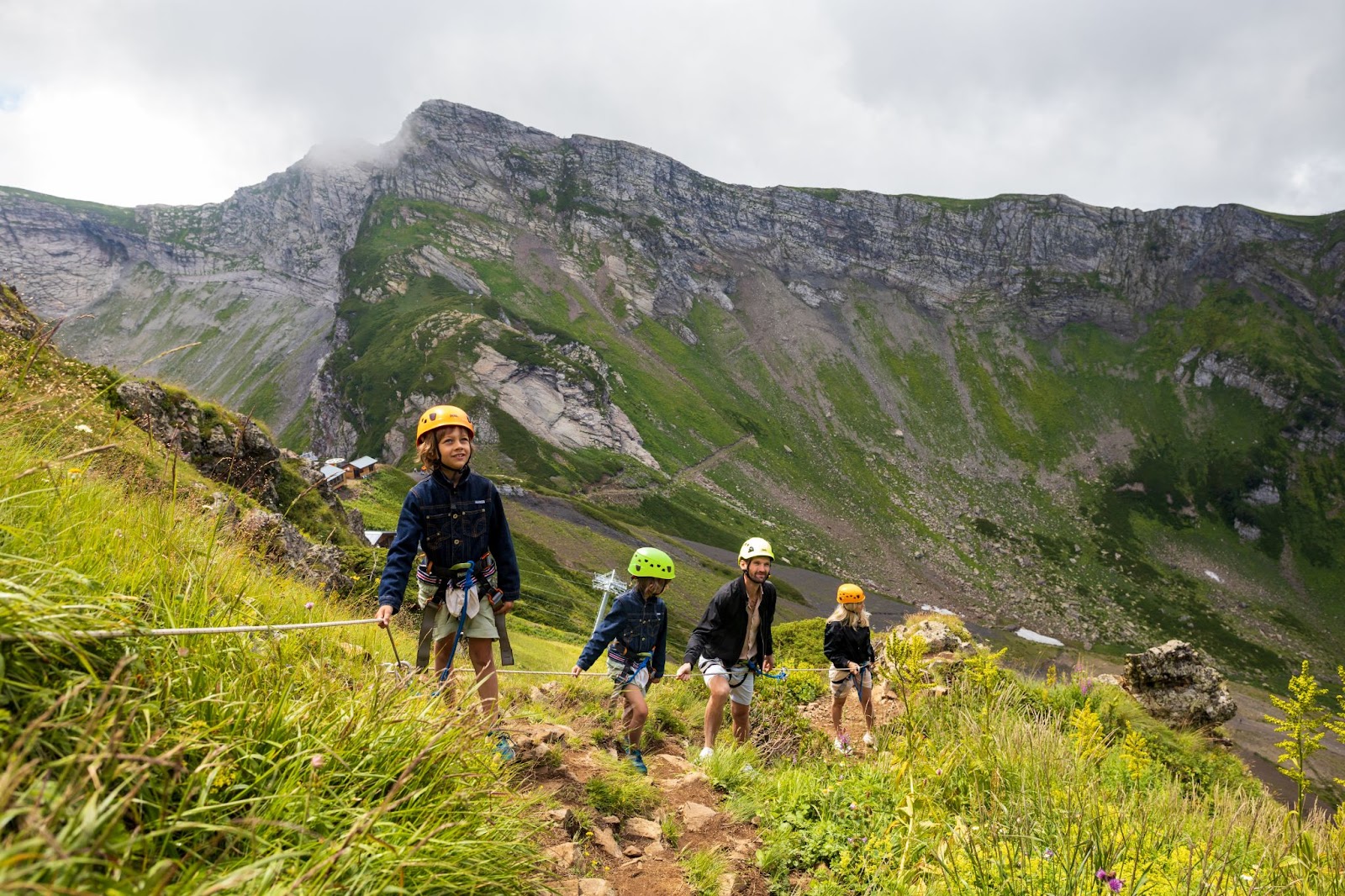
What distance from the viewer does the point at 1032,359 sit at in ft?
529

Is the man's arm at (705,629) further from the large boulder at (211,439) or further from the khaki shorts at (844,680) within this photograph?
the large boulder at (211,439)

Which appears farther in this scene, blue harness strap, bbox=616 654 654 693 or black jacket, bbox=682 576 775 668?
black jacket, bbox=682 576 775 668

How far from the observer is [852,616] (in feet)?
32.6

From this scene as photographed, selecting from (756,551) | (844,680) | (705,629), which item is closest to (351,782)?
(705,629)

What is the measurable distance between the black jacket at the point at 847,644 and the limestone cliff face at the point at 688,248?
15566 centimetres

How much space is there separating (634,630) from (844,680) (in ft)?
15.0

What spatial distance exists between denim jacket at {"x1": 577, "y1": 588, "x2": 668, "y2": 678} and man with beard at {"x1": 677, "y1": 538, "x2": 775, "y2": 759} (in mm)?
468

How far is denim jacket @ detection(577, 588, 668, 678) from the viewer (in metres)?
7.34

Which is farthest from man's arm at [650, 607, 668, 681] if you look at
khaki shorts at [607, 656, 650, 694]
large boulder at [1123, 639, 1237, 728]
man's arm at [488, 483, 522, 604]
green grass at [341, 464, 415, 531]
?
green grass at [341, 464, 415, 531]

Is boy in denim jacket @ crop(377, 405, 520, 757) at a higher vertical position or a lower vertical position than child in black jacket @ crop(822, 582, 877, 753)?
higher

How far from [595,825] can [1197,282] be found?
219983mm

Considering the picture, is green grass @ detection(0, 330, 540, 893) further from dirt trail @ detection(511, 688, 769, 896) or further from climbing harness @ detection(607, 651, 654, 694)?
climbing harness @ detection(607, 651, 654, 694)

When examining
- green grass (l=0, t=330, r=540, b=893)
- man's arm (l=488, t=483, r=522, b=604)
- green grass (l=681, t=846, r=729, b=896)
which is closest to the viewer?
green grass (l=0, t=330, r=540, b=893)

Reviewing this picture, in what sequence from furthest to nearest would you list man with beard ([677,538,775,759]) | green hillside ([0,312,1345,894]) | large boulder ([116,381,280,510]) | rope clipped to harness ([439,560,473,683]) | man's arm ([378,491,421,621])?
1. large boulder ([116,381,280,510])
2. man with beard ([677,538,775,759])
3. rope clipped to harness ([439,560,473,683])
4. man's arm ([378,491,421,621])
5. green hillside ([0,312,1345,894])
